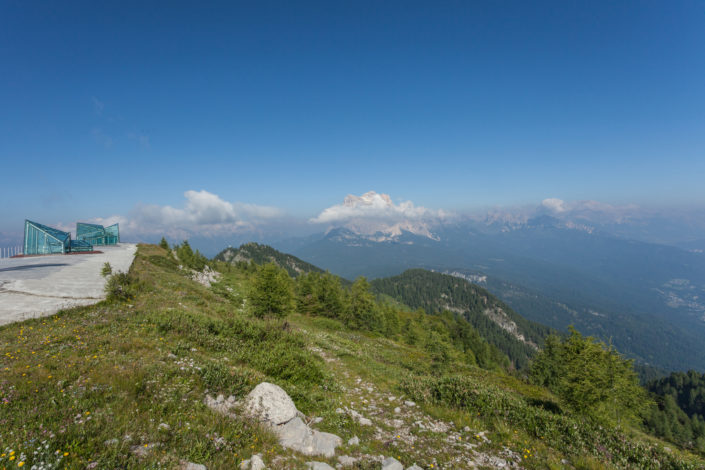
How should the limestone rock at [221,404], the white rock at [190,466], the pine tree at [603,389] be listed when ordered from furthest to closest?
the pine tree at [603,389] < the limestone rock at [221,404] < the white rock at [190,466]

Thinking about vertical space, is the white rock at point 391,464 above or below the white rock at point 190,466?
below

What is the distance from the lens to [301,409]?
27.7 feet

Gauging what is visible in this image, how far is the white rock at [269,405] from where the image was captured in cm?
731

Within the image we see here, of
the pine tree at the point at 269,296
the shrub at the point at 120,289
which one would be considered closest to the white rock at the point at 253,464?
the shrub at the point at 120,289

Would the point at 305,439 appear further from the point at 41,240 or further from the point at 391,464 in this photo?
the point at 41,240

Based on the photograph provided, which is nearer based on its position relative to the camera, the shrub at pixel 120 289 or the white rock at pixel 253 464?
the white rock at pixel 253 464

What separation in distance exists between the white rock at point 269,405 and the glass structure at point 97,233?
6022 centimetres

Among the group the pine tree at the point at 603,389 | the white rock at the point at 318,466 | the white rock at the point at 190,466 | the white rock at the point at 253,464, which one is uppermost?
the white rock at the point at 190,466

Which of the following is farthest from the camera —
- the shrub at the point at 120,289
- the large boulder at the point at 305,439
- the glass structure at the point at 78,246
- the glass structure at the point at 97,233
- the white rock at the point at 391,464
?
the glass structure at the point at 97,233

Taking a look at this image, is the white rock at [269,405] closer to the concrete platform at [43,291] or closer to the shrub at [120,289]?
the concrete platform at [43,291]

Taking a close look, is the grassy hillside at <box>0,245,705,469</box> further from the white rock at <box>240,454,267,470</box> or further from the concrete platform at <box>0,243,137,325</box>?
the concrete platform at <box>0,243,137,325</box>

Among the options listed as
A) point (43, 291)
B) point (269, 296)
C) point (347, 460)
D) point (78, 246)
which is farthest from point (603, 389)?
point (78, 246)

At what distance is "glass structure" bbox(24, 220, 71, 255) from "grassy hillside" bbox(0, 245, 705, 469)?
38533mm

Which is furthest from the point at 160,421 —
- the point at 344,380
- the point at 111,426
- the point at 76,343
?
the point at 344,380
